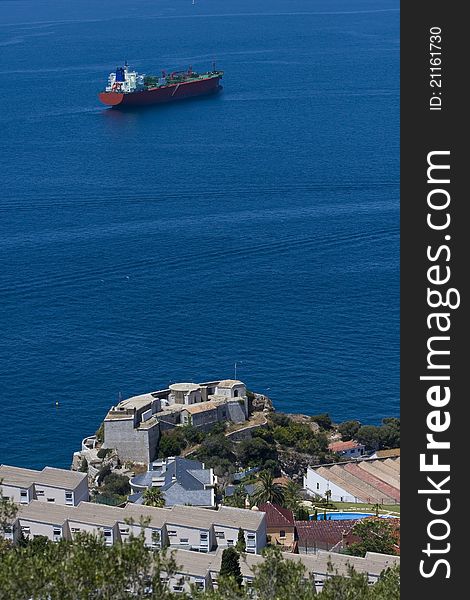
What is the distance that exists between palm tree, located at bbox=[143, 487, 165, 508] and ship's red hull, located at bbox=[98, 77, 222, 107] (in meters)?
91.2

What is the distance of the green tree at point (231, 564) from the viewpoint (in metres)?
29.7

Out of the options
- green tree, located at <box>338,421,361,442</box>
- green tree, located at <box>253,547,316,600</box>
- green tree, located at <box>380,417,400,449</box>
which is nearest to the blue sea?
green tree, located at <box>338,421,361,442</box>

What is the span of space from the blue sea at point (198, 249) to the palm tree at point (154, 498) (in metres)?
10.3

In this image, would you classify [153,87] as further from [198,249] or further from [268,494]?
[268,494]

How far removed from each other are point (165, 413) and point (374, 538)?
49.8ft

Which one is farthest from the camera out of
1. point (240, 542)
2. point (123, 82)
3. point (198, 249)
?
point (123, 82)

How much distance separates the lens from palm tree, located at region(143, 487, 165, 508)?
38.4 meters

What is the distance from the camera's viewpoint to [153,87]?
427 ft

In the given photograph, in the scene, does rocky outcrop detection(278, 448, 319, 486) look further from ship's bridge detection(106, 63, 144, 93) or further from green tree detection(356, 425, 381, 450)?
ship's bridge detection(106, 63, 144, 93)

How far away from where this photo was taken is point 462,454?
45.2 feet

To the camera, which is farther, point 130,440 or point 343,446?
point 343,446

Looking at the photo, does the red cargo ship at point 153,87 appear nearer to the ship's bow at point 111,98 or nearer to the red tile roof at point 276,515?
the ship's bow at point 111,98

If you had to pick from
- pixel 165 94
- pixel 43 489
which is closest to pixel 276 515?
pixel 43 489

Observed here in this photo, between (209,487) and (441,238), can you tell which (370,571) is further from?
(441,238)
